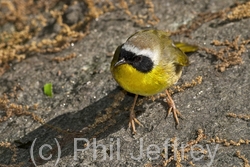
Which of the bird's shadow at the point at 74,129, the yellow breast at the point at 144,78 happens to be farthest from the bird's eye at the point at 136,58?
the bird's shadow at the point at 74,129

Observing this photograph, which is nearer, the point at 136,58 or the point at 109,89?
the point at 136,58

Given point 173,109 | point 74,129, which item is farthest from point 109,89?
point 173,109

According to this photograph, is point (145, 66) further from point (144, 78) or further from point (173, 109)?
point (173, 109)

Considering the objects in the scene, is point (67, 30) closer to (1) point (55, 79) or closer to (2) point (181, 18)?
(1) point (55, 79)

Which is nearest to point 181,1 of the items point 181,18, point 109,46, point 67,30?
point 181,18

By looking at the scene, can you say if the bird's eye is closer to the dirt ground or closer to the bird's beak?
the bird's beak

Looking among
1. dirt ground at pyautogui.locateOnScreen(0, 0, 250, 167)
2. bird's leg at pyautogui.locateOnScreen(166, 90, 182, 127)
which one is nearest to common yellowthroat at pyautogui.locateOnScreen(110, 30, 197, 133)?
bird's leg at pyautogui.locateOnScreen(166, 90, 182, 127)

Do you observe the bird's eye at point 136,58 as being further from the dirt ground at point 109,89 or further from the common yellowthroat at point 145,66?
the dirt ground at point 109,89
